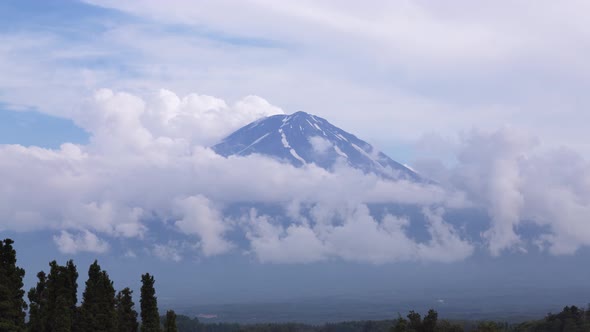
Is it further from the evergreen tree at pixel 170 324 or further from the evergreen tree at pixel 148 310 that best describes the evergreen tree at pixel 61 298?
the evergreen tree at pixel 170 324

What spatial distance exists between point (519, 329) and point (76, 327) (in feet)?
244

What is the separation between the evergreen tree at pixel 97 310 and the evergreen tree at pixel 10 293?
478cm

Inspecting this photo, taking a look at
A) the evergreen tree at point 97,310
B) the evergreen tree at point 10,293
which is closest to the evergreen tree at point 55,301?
the evergreen tree at point 97,310

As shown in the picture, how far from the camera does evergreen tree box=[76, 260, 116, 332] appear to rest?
5525cm

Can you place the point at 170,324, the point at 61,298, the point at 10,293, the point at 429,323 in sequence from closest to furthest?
the point at 10,293
the point at 61,298
the point at 170,324
the point at 429,323

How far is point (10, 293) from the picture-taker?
49312 millimetres

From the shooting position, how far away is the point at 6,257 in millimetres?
51844

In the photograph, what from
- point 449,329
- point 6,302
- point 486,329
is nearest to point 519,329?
point 449,329

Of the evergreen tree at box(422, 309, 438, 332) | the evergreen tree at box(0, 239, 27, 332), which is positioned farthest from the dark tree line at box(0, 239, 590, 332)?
the evergreen tree at box(422, 309, 438, 332)

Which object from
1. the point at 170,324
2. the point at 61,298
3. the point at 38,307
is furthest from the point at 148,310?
the point at 61,298

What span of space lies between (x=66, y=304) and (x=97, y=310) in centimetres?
287

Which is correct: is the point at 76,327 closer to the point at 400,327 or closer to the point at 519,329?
the point at 400,327

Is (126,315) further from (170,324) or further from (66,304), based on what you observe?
(66,304)

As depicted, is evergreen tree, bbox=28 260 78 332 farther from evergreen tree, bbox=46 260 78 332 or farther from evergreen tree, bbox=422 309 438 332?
evergreen tree, bbox=422 309 438 332
